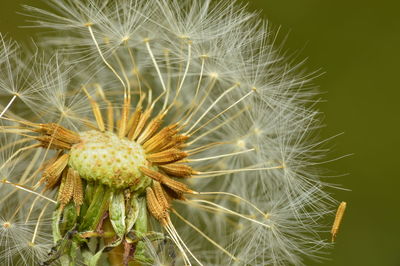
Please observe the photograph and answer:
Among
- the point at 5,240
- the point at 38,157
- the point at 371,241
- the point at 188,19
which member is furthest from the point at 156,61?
the point at 371,241

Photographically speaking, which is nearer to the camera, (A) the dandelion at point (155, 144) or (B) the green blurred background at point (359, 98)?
(A) the dandelion at point (155, 144)

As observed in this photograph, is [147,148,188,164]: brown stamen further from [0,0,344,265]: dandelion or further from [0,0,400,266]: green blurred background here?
[0,0,400,266]: green blurred background

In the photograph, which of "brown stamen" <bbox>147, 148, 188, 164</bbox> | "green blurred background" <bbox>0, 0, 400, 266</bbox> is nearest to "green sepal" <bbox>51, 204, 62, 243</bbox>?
"brown stamen" <bbox>147, 148, 188, 164</bbox>

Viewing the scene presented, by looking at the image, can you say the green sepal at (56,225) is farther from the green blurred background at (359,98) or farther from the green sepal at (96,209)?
the green blurred background at (359,98)

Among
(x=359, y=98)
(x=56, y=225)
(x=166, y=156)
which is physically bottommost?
(x=56, y=225)

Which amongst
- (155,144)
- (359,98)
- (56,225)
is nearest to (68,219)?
(56,225)

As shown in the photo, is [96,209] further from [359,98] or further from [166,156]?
[359,98]

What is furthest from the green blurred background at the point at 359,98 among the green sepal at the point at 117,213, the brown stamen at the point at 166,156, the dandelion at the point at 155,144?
the green sepal at the point at 117,213
